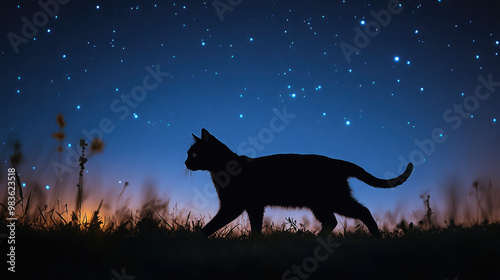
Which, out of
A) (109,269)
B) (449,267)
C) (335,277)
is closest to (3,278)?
(109,269)

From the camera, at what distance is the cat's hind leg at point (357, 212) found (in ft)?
14.6

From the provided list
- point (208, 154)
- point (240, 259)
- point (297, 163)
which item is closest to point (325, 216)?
point (297, 163)

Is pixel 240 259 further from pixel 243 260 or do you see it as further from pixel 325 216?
pixel 325 216

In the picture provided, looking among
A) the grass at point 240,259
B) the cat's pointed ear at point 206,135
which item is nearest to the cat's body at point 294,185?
the cat's pointed ear at point 206,135

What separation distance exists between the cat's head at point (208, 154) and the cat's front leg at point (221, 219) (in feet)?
3.91

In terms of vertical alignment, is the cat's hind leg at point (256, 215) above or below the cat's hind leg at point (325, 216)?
above

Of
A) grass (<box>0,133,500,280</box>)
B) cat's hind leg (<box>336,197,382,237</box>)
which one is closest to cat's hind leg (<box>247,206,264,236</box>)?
cat's hind leg (<box>336,197,382,237</box>)

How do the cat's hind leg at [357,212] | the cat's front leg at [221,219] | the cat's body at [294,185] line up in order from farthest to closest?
1. the cat's body at [294,185]
2. the cat's hind leg at [357,212]
3. the cat's front leg at [221,219]

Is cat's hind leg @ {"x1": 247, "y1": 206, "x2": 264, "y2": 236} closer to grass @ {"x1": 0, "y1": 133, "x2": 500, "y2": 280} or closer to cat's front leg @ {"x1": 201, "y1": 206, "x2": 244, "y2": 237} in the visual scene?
cat's front leg @ {"x1": 201, "y1": 206, "x2": 244, "y2": 237}

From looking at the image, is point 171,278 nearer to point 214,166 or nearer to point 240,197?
point 240,197

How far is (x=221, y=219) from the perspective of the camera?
12.9 feet

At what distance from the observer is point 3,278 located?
169cm

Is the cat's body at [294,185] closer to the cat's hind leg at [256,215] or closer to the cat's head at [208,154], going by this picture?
the cat's hind leg at [256,215]

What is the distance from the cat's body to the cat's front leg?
5 cm
